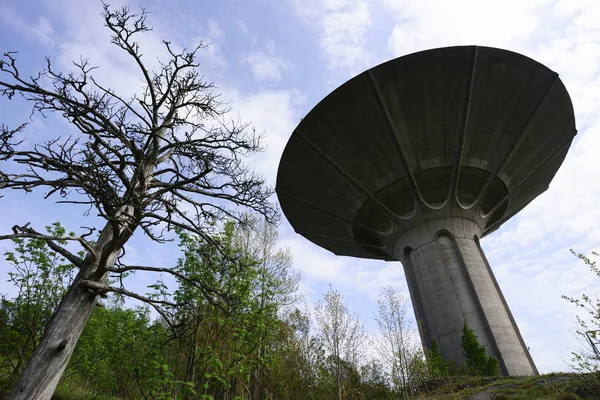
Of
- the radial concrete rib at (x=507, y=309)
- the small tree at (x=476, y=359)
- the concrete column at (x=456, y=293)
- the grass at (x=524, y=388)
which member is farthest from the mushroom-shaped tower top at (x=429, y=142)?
the grass at (x=524, y=388)

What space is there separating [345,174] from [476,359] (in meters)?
7.40

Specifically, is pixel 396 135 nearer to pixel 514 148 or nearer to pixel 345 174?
pixel 345 174

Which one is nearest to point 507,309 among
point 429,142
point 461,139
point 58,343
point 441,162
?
point 441,162

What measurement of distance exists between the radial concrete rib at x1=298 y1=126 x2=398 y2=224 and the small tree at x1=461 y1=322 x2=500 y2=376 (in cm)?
508

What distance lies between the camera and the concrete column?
34.9ft

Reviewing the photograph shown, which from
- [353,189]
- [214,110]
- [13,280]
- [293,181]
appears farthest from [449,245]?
[13,280]

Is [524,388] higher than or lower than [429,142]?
lower

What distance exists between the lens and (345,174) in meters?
12.7

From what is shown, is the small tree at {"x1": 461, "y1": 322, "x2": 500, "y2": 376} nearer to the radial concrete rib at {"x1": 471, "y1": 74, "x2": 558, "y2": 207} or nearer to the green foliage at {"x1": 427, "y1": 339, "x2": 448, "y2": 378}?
the green foliage at {"x1": 427, "y1": 339, "x2": 448, "y2": 378}

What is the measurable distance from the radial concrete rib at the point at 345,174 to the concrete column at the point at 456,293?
1.39 metres

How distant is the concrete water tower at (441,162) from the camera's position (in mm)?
10828

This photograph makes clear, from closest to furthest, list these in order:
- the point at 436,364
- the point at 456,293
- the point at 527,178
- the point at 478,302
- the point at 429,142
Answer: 1. the point at 436,364
2. the point at 478,302
3. the point at 456,293
4. the point at 429,142
5. the point at 527,178

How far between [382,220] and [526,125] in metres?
6.31

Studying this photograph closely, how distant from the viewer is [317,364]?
1908 centimetres
